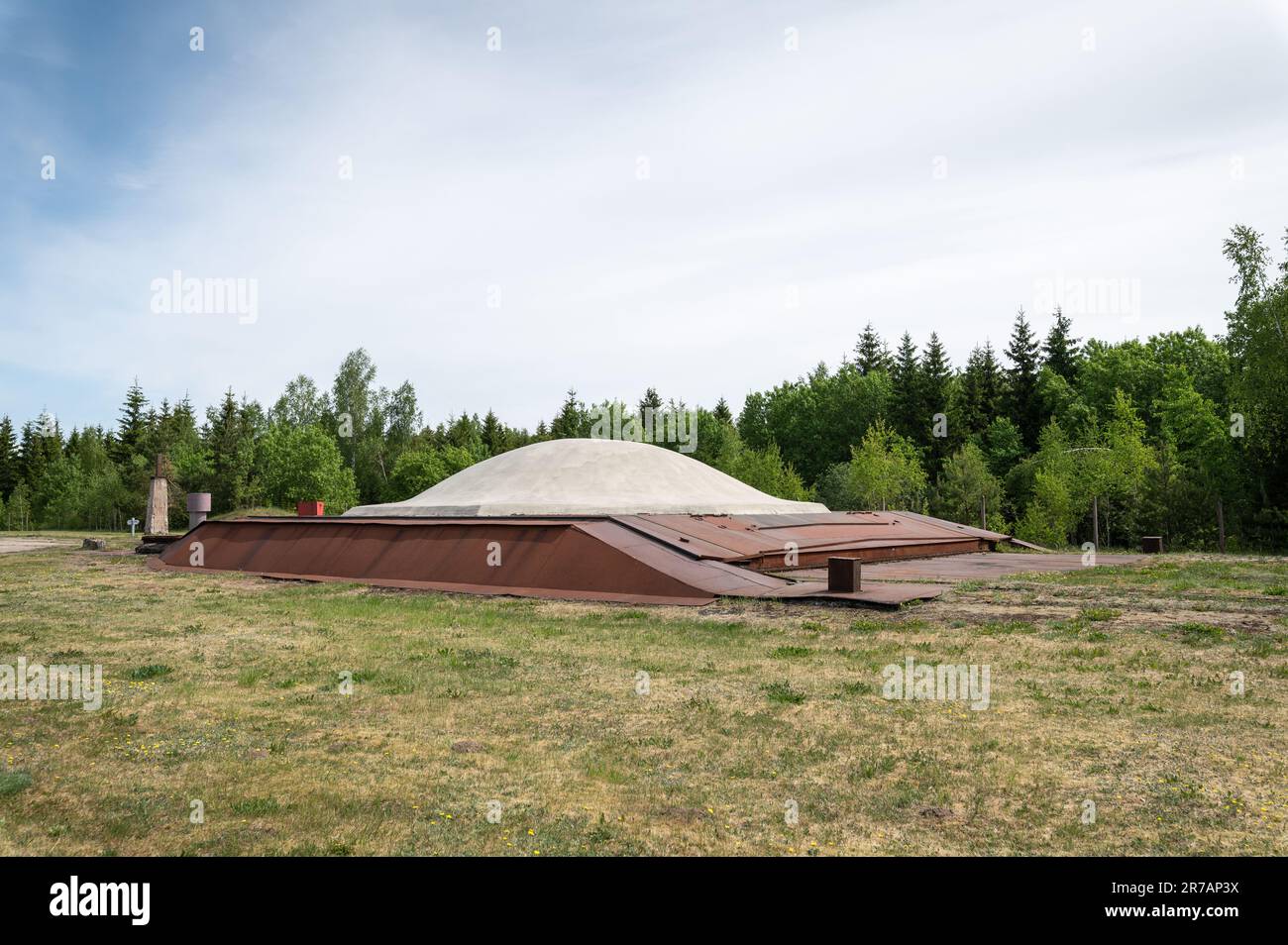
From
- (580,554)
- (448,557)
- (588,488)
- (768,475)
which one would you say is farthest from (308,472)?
(580,554)

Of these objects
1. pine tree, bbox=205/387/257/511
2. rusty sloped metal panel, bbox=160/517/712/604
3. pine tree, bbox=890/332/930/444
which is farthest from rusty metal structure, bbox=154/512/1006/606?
pine tree, bbox=205/387/257/511

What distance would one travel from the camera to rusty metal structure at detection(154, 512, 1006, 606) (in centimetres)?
1642

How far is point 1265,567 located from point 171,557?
105ft

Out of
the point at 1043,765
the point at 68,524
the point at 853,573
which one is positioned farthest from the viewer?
the point at 68,524

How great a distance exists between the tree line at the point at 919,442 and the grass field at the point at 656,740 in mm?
33372

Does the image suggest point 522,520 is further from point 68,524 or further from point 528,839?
point 68,524

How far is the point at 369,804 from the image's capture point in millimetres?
5305

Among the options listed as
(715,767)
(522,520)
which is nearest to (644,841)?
(715,767)

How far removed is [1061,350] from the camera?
6731 cm

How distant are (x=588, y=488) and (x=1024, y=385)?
50968 millimetres

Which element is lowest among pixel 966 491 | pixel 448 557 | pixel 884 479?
pixel 448 557

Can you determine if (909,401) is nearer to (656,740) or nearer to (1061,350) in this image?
(1061,350)

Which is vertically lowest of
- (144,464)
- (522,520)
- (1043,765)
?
(1043,765)

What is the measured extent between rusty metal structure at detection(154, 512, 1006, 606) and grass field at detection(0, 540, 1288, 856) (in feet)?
11.7
